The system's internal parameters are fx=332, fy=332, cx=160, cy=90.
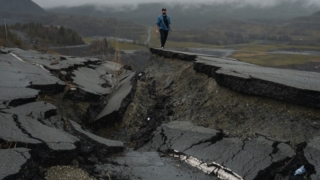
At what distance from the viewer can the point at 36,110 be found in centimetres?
479

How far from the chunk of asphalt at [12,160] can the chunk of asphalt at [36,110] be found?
1.30 m

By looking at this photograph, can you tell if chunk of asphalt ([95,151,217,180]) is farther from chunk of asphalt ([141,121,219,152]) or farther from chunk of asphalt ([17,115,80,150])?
chunk of asphalt ([17,115,80,150])

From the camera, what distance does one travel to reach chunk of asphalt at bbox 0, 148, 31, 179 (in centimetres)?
292

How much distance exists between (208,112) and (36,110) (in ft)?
8.45

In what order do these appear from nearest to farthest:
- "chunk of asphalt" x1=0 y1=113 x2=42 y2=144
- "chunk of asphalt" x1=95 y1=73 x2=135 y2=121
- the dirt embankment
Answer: "chunk of asphalt" x1=0 y1=113 x2=42 y2=144 → the dirt embankment → "chunk of asphalt" x1=95 y1=73 x2=135 y2=121

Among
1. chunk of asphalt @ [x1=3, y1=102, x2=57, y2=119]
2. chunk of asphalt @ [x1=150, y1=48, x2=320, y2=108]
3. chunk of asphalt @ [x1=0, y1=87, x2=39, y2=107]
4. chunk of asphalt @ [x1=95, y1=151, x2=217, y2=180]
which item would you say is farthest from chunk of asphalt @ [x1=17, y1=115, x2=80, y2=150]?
chunk of asphalt @ [x1=150, y1=48, x2=320, y2=108]

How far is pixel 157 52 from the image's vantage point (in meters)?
9.93

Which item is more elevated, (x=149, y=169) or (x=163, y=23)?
(x=163, y=23)

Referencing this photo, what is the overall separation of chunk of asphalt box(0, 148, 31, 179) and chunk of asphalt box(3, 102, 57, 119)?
1.30 meters

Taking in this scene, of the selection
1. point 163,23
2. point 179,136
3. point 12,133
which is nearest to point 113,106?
point 179,136

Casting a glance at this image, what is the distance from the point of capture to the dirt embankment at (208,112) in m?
4.35

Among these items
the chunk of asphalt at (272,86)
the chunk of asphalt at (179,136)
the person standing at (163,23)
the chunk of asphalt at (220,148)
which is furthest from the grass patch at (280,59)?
the chunk of asphalt at (220,148)

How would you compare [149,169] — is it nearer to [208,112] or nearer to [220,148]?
[220,148]

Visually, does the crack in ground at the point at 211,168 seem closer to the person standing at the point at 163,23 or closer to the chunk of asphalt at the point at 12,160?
the chunk of asphalt at the point at 12,160
